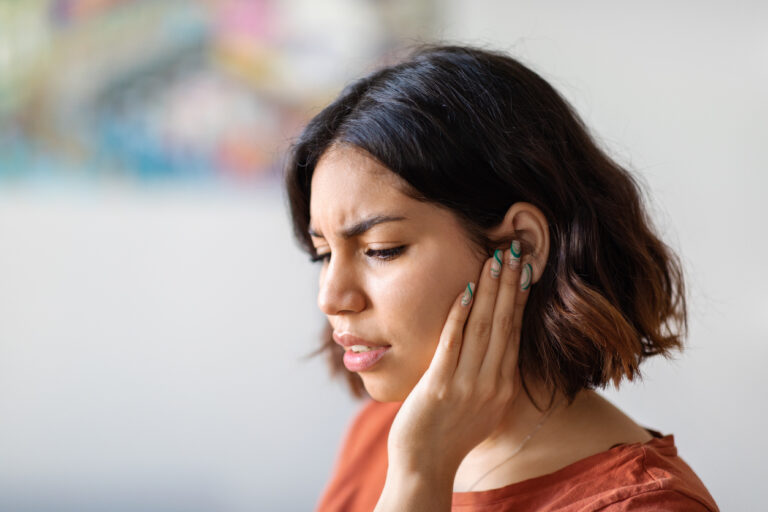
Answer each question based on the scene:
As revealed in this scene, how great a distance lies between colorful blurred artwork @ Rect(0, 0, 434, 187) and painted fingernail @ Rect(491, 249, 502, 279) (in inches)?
54.0

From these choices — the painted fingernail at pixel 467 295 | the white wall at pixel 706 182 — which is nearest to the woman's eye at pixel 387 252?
the painted fingernail at pixel 467 295

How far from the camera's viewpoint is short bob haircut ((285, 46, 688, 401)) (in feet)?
3.19

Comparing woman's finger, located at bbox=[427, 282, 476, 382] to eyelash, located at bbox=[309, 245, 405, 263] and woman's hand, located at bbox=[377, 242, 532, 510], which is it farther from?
eyelash, located at bbox=[309, 245, 405, 263]

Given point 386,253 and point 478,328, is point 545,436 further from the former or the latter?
point 386,253

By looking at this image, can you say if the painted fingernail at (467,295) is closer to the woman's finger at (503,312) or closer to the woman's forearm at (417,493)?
the woman's finger at (503,312)

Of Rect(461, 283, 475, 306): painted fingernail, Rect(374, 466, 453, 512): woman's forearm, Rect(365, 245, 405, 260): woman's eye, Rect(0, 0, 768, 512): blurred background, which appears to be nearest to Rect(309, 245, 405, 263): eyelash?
Rect(365, 245, 405, 260): woman's eye

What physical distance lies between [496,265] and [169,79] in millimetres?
1626

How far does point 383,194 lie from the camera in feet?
3.17

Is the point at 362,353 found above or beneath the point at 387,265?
beneath

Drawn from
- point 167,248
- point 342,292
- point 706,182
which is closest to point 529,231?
point 342,292

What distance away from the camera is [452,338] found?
1.00 metres

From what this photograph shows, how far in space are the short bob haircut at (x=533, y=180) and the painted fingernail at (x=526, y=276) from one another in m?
0.03

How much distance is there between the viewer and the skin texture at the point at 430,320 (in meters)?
0.97

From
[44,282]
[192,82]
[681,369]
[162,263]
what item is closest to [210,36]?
[192,82]
